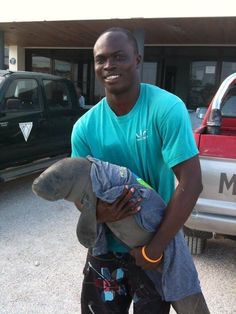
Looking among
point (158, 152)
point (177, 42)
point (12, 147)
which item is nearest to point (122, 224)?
point (158, 152)

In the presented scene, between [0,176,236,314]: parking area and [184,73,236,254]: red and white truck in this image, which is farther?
[184,73,236,254]: red and white truck

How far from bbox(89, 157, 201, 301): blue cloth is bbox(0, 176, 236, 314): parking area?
153 centimetres

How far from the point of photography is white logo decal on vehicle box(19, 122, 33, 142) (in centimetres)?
610

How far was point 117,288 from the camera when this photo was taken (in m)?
1.88

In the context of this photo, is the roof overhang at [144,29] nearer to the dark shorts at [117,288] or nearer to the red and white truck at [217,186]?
the red and white truck at [217,186]

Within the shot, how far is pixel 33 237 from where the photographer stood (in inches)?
173

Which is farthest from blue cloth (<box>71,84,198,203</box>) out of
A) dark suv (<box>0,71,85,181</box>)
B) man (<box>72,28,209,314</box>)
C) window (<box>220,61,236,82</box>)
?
window (<box>220,61,236,82</box>)

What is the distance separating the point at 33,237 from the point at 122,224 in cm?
295

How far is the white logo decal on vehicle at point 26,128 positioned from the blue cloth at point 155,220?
4.68 metres

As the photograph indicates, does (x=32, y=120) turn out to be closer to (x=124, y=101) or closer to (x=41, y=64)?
(x=124, y=101)

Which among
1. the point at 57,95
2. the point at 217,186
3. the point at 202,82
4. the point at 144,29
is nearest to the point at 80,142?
the point at 217,186

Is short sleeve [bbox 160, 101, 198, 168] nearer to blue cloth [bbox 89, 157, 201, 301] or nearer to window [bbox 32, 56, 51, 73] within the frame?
blue cloth [bbox 89, 157, 201, 301]

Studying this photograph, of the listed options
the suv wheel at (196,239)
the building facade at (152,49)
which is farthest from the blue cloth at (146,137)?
the building facade at (152,49)

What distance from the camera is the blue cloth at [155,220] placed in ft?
5.15
